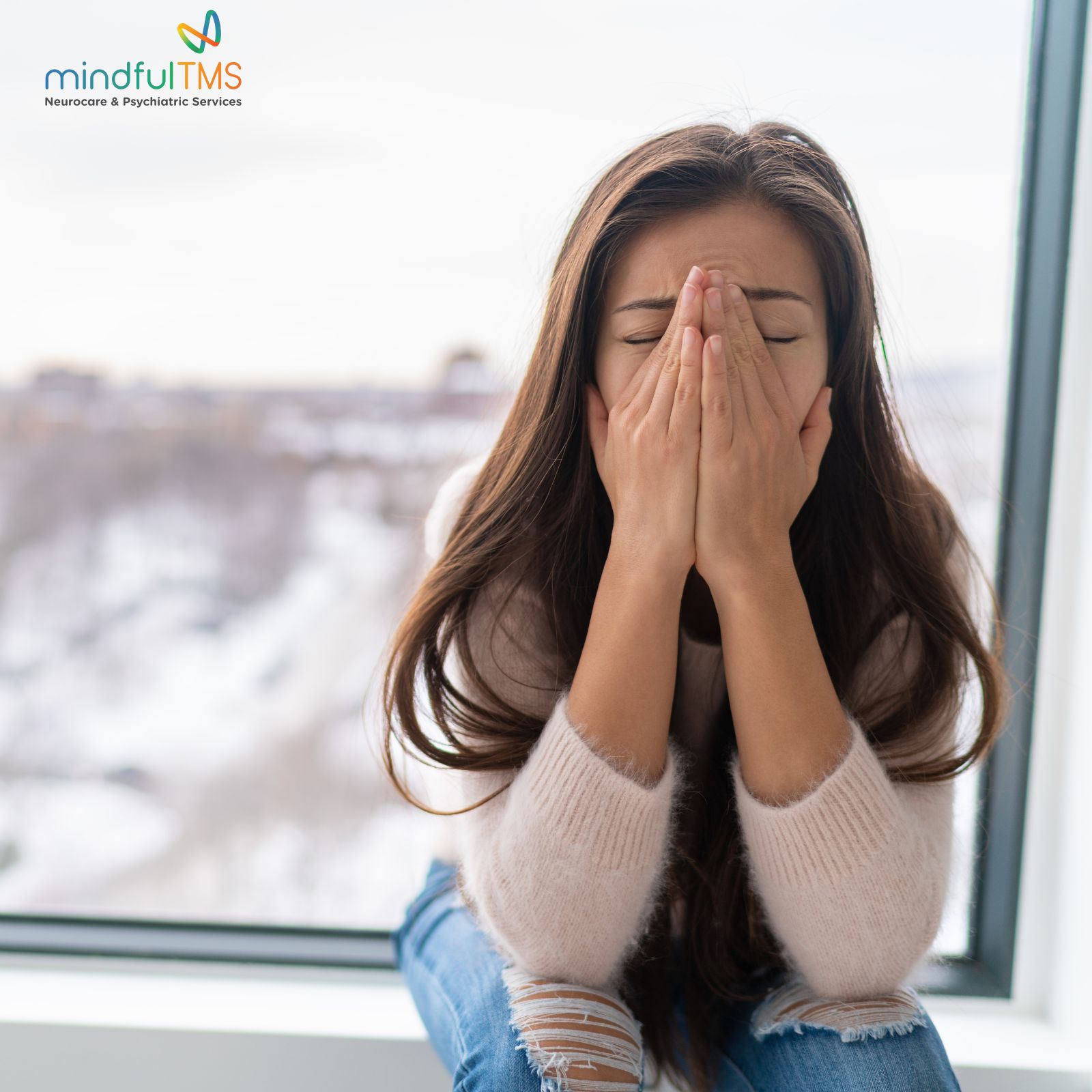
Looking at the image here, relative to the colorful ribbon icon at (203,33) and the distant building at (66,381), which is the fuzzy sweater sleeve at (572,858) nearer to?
the distant building at (66,381)

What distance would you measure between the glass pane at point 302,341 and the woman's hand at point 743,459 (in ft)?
1.28

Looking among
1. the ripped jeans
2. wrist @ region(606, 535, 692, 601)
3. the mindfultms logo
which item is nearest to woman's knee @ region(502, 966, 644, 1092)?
the ripped jeans

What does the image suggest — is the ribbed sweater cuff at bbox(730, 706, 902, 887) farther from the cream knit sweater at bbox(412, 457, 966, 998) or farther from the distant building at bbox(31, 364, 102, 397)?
the distant building at bbox(31, 364, 102, 397)

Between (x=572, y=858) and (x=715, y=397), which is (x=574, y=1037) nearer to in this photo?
(x=572, y=858)

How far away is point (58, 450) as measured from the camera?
4.13 ft

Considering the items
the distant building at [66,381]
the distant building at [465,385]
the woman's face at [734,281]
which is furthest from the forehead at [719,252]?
the distant building at [66,381]

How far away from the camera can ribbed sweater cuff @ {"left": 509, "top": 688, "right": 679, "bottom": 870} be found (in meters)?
0.75

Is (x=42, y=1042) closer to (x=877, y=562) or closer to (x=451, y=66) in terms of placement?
(x=877, y=562)

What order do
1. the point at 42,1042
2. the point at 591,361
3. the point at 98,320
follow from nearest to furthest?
1. the point at 591,361
2. the point at 42,1042
3. the point at 98,320

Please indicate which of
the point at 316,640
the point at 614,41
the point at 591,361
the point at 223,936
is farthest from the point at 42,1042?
the point at 614,41

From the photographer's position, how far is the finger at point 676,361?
742mm

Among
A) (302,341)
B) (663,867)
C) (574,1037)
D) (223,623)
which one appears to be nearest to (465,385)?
(302,341)

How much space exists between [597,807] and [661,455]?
30 cm

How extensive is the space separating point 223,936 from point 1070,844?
112 cm
